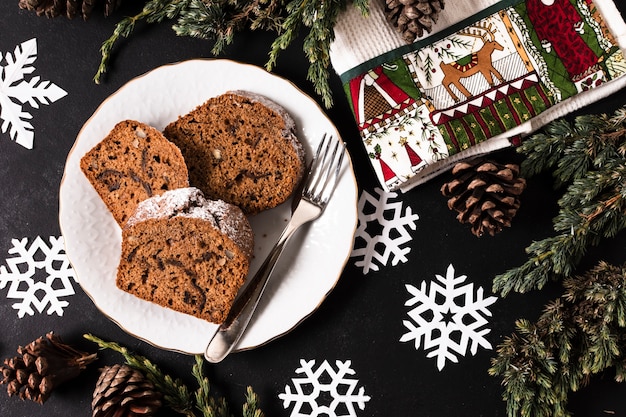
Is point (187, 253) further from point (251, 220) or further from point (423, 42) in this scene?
point (423, 42)

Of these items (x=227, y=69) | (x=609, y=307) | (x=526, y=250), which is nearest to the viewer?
(x=609, y=307)

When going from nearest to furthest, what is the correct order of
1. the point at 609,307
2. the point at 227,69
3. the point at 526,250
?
the point at 609,307, the point at 526,250, the point at 227,69

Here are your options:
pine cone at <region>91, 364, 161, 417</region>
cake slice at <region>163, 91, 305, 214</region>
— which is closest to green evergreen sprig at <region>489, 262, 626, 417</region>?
cake slice at <region>163, 91, 305, 214</region>

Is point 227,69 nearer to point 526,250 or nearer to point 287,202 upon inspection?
point 287,202

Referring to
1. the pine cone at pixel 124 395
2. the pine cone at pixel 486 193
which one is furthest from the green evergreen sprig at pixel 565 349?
the pine cone at pixel 124 395

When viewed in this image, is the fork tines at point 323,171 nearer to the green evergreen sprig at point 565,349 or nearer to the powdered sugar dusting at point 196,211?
the powdered sugar dusting at point 196,211

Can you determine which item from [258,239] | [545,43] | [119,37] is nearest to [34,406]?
[258,239]
